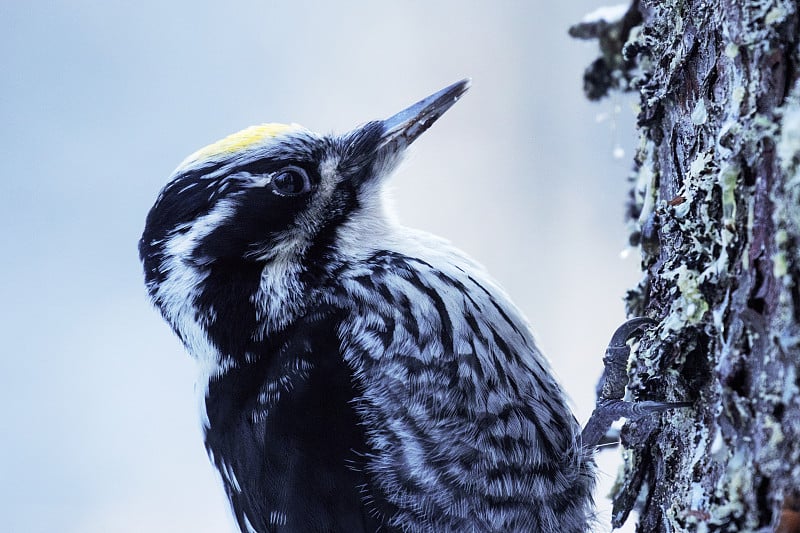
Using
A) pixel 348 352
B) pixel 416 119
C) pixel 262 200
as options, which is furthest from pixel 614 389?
pixel 262 200

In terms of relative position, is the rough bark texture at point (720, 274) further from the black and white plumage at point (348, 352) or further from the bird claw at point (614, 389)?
the black and white plumage at point (348, 352)

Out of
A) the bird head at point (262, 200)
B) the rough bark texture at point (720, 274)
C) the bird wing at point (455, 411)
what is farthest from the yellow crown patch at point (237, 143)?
the rough bark texture at point (720, 274)

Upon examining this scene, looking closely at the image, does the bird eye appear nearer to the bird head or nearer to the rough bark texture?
the bird head

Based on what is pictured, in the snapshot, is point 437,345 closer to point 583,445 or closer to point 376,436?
point 376,436

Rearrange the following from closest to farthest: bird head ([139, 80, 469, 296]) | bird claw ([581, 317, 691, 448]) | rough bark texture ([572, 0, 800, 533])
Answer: rough bark texture ([572, 0, 800, 533]) < bird claw ([581, 317, 691, 448]) < bird head ([139, 80, 469, 296])

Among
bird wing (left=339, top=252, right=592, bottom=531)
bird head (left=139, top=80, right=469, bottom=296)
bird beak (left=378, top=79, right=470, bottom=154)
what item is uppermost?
bird beak (left=378, top=79, right=470, bottom=154)

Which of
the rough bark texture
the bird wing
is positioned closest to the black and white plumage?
the bird wing

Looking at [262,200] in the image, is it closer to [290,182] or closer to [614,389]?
[290,182]
